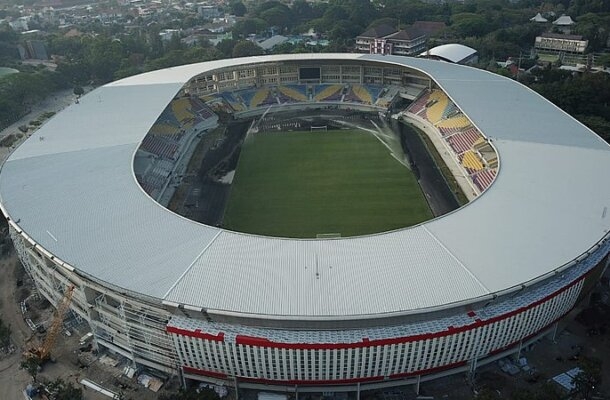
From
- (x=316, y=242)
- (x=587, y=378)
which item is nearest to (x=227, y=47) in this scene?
(x=316, y=242)

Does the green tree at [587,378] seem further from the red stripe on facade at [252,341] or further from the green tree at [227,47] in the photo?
the green tree at [227,47]

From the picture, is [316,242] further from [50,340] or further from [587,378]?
[50,340]

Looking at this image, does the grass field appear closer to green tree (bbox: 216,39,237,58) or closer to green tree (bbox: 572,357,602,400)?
green tree (bbox: 572,357,602,400)

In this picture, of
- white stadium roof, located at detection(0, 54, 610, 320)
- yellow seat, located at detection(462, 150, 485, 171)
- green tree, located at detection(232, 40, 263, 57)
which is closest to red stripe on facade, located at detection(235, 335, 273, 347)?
white stadium roof, located at detection(0, 54, 610, 320)

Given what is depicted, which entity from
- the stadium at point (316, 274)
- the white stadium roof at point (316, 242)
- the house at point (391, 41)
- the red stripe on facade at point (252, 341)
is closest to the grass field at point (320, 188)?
the stadium at point (316, 274)

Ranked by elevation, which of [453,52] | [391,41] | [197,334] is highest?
[197,334]

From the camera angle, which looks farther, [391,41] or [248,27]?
[248,27]

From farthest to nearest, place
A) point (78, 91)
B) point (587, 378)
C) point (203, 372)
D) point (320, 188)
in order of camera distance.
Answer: point (78, 91), point (320, 188), point (203, 372), point (587, 378)

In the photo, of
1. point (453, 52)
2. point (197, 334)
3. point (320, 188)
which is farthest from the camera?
point (453, 52)

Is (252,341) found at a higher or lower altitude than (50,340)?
higher
